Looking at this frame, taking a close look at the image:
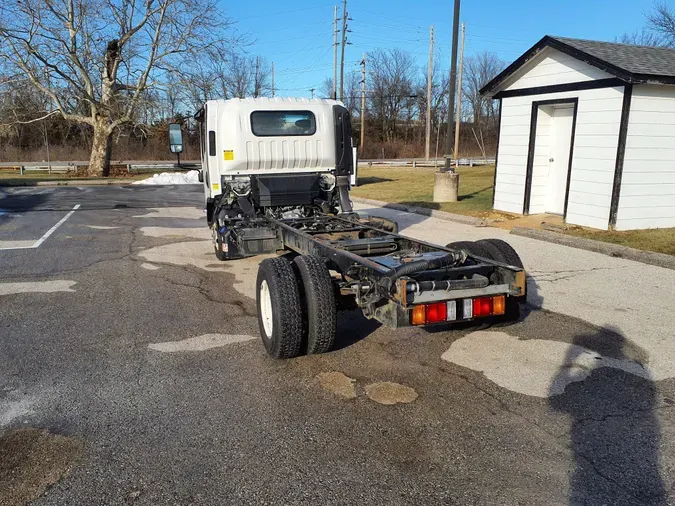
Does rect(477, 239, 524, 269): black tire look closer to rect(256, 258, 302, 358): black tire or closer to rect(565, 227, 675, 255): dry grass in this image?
rect(256, 258, 302, 358): black tire

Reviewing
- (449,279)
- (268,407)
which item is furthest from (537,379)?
(268,407)

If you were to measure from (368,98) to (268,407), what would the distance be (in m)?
66.7

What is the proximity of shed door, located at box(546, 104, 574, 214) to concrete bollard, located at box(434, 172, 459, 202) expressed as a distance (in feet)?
11.4

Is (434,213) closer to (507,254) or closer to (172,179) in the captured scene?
(507,254)

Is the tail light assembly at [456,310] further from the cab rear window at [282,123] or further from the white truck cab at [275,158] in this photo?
the cab rear window at [282,123]

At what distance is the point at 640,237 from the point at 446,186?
6.64 m

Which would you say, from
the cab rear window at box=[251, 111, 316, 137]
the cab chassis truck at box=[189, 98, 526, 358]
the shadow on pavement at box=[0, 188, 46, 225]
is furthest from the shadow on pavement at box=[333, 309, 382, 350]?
the shadow on pavement at box=[0, 188, 46, 225]

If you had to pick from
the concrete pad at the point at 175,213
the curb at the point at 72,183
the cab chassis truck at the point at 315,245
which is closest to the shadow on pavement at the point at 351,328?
the cab chassis truck at the point at 315,245

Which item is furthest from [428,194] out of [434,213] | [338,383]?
[338,383]

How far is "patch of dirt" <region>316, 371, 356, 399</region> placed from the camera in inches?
159

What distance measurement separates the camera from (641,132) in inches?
412

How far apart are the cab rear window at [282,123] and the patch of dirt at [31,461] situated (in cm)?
533

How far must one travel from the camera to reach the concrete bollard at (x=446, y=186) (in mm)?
15844

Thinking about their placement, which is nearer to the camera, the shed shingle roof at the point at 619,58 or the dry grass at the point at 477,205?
the dry grass at the point at 477,205
